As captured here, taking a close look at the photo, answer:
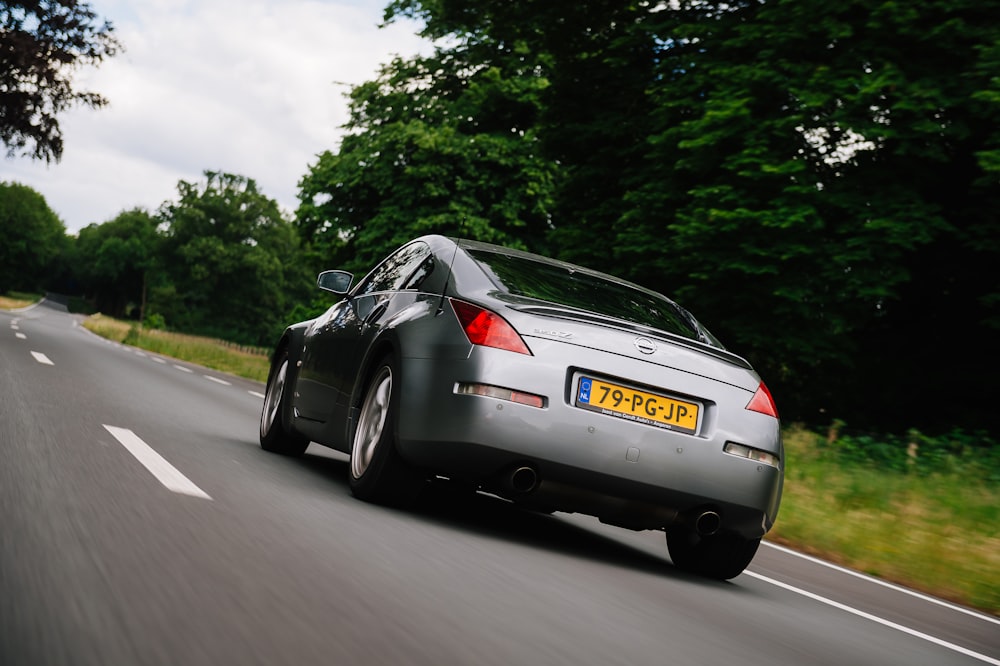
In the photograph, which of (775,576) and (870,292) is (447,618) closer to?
(775,576)

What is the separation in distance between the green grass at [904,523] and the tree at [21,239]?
125525 mm

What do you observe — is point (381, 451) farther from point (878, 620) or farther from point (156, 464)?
point (878, 620)

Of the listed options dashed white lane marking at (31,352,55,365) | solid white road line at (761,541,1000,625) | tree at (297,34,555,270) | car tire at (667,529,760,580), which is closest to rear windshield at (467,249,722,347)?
car tire at (667,529,760,580)

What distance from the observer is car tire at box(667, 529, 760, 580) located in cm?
596

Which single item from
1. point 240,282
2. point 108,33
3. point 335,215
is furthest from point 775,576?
point 240,282

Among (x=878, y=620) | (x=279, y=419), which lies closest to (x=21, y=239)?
(x=279, y=419)

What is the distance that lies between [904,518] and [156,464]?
6.20m

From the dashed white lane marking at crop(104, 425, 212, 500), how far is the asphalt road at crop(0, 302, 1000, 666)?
0.03m

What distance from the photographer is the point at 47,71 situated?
73.8 ft

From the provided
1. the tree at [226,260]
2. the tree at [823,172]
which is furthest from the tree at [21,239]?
the tree at [823,172]

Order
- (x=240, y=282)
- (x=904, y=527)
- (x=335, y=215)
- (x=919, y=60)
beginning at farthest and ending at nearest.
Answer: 1. (x=240, y=282)
2. (x=335, y=215)
3. (x=919, y=60)
4. (x=904, y=527)

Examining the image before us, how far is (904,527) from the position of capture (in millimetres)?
9016

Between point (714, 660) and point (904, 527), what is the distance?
18.7 feet

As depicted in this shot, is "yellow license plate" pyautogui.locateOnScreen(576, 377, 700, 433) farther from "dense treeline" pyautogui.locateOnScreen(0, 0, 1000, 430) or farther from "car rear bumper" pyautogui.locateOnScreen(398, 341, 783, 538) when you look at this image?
"dense treeline" pyautogui.locateOnScreen(0, 0, 1000, 430)
